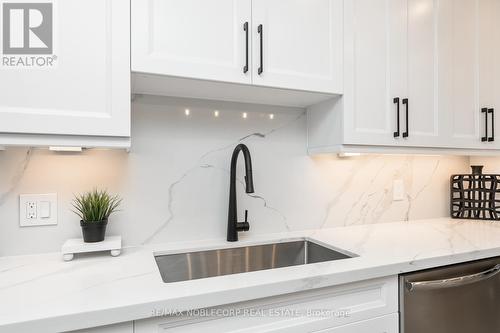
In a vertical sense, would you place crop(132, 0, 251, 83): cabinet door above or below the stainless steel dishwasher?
above

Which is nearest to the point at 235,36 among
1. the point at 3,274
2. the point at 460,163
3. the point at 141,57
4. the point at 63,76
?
Answer: the point at 141,57

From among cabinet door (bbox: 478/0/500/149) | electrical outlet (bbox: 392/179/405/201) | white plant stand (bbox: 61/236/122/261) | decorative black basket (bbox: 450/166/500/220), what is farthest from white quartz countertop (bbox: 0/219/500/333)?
cabinet door (bbox: 478/0/500/149)

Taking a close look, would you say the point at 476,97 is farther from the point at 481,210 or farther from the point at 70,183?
the point at 70,183

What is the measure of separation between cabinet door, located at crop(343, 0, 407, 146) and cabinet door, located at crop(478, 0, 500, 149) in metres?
0.57

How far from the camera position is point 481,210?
1873 millimetres

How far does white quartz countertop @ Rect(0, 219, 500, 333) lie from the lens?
71 centimetres

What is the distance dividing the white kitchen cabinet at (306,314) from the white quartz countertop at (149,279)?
0.14 ft

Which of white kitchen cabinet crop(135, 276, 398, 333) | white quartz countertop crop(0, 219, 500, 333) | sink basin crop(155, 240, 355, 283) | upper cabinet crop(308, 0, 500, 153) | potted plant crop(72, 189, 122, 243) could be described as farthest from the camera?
upper cabinet crop(308, 0, 500, 153)

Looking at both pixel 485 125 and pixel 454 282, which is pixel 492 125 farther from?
pixel 454 282

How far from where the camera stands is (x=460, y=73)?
5.18ft

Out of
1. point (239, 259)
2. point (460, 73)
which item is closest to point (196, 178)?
point (239, 259)

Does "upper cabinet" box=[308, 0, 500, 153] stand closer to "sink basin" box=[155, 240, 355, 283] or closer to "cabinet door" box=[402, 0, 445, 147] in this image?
"cabinet door" box=[402, 0, 445, 147]

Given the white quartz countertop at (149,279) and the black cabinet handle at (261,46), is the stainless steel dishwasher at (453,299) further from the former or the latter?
the black cabinet handle at (261,46)

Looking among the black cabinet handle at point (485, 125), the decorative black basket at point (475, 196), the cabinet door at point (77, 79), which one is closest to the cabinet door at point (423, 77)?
the black cabinet handle at point (485, 125)
